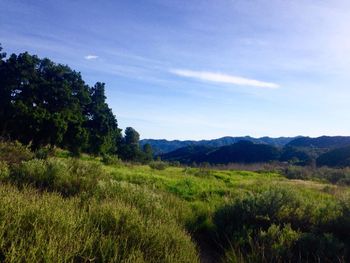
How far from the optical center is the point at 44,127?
31844 mm

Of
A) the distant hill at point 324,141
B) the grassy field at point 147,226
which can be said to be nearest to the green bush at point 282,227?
the grassy field at point 147,226

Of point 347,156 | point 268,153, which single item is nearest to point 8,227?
point 347,156

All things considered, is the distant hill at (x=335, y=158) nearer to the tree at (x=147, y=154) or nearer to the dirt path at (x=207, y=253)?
the tree at (x=147, y=154)

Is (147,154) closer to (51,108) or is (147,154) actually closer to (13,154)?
→ (51,108)

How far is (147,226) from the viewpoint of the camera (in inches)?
256

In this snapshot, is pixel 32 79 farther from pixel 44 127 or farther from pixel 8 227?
pixel 8 227

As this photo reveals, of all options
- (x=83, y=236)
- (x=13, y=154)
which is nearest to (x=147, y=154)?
(x=13, y=154)

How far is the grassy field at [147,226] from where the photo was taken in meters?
5.15

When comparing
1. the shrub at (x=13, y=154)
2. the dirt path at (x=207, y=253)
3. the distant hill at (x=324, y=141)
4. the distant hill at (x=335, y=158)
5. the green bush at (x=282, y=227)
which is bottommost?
the dirt path at (x=207, y=253)

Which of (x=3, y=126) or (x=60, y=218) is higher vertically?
(x=3, y=126)

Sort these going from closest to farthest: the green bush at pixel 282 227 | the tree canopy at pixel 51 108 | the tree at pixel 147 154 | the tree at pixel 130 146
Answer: the green bush at pixel 282 227
the tree canopy at pixel 51 108
the tree at pixel 130 146
the tree at pixel 147 154

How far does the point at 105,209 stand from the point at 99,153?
112 feet

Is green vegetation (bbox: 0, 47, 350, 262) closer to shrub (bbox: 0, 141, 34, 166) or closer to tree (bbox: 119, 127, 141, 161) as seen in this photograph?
shrub (bbox: 0, 141, 34, 166)

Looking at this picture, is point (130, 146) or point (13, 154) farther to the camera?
point (130, 146)
